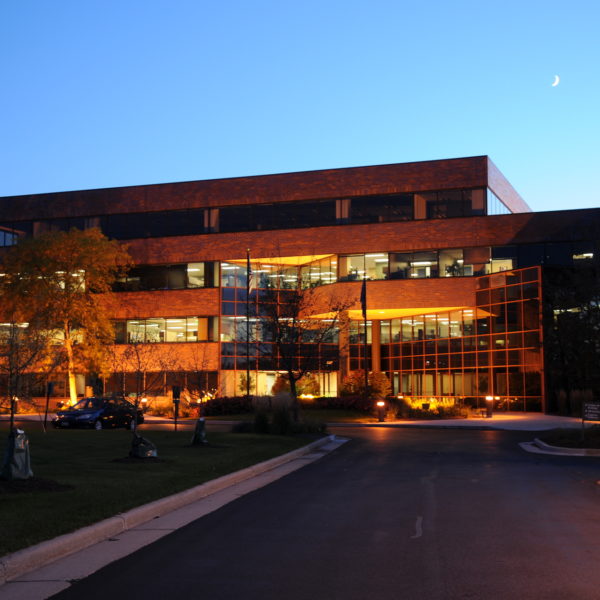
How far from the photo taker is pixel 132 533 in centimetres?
1055

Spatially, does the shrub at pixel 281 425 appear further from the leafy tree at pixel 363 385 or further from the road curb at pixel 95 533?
the leafy tree at pixel 363 385

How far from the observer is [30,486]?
12.8 meters

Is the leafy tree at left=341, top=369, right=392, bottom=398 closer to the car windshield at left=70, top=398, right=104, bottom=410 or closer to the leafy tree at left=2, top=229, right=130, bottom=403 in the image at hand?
the leafy tree at left=2, top=229, right=130, bottom=403

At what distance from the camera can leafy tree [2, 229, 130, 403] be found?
54.7 m

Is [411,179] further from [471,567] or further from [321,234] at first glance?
[471,567]

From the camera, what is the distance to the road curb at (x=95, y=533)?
26.9 feet

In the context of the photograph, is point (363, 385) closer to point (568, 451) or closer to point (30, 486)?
point (568, 451)

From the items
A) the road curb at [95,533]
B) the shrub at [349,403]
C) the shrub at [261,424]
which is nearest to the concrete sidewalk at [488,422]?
the shrub at [349,403]

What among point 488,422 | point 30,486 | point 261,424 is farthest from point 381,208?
point 30,486

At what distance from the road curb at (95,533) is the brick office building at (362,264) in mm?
32112

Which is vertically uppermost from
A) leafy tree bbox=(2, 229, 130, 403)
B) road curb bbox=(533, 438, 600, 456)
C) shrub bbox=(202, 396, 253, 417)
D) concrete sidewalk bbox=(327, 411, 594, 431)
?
leafy tree bbox=(2, 229, 130, 403)

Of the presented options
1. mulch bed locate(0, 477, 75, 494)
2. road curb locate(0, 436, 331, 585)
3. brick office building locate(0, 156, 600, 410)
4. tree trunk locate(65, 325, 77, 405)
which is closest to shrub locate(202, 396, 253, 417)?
brick office building locate(0, 156, 600, 410)

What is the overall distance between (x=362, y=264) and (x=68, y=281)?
19559mm

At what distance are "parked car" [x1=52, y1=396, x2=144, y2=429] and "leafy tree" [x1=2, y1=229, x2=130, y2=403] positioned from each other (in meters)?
15.7
